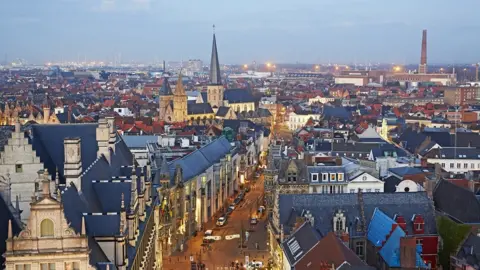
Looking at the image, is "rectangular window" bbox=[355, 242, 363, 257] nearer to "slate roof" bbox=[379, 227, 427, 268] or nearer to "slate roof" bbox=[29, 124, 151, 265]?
"slate roof" bbox=[379, 227, 427, 268]

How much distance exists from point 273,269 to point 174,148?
143 ft

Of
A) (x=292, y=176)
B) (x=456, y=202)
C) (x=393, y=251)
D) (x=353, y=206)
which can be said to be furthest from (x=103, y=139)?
(x=456, y=202)

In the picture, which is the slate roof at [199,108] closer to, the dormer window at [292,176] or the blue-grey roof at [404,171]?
the blue-grey roof at [404,171]

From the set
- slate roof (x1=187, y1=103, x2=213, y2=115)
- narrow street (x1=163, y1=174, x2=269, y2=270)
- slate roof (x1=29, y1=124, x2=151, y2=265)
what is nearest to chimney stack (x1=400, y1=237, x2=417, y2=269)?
slate roof (x1=29, y1=124, x2=151, y2=265)

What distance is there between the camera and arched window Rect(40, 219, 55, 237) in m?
30.8

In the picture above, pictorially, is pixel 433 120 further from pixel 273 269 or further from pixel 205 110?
pixel 273 269

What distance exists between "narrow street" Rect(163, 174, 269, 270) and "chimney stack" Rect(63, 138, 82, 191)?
31.2 meters

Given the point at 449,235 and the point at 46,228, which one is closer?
the point at 46,228

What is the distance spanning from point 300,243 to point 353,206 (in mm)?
10665

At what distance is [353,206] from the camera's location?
63.7 metres

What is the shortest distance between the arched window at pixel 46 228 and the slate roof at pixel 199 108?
148590mm

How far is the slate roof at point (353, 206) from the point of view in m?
62.5

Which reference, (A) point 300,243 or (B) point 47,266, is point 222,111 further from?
(B) point 47,266

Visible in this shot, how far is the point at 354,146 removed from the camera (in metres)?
109
